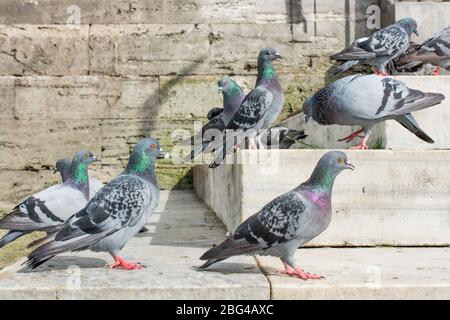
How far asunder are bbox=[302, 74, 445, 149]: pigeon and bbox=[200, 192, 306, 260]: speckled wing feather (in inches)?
55.6

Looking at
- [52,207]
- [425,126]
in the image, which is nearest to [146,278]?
[52,207]

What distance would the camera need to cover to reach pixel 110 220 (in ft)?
13.7

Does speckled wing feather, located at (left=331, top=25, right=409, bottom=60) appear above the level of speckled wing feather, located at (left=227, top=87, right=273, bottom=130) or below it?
above

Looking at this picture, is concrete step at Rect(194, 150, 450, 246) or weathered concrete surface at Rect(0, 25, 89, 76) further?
weathered concrete surface at Rect(0, 25, 89, 76)

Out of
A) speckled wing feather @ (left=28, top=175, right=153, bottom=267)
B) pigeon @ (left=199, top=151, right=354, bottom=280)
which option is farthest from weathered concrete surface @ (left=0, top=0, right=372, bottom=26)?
pigeon @ (left=199, top=151, right=354, bottom=280)

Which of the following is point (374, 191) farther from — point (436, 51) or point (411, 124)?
point (436, 51)

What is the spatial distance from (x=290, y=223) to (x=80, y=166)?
1.87 m

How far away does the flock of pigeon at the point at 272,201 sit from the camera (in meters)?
4.04

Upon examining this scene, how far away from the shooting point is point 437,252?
5.24m

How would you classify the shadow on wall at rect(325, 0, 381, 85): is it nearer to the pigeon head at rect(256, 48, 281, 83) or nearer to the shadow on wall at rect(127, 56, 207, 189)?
the shadow on wall at rect(127, 56, 207, 189)

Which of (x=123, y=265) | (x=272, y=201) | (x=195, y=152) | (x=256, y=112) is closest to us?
(x=272, y=201)

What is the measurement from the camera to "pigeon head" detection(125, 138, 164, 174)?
4457 mm

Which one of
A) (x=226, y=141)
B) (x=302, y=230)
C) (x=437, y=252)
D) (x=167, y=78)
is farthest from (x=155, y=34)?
(x=302, y=230)
